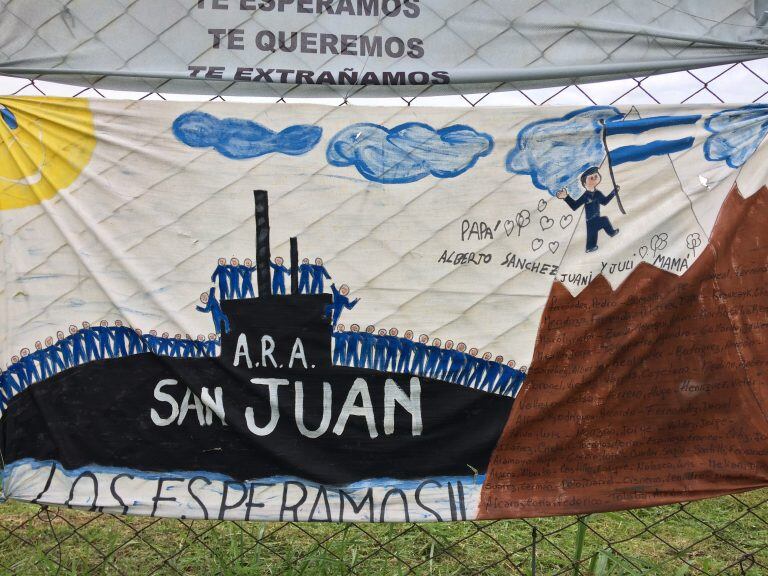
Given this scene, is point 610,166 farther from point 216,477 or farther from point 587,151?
point 216,477

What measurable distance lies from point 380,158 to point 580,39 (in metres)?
0.54

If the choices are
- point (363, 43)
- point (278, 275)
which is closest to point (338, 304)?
point (278, 275)

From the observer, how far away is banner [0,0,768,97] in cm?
158

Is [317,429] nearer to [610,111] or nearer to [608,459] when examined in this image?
[608,459]

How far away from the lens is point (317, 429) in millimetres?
1607

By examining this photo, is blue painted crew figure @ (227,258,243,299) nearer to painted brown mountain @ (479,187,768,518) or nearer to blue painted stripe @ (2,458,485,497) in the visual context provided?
blue painted stripe @ (2,458,485,497)

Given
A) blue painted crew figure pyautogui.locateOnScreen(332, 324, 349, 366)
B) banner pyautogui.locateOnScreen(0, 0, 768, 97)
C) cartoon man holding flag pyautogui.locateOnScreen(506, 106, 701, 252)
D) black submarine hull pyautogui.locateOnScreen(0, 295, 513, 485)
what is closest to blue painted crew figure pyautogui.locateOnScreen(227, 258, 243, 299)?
black submarine hull pyautogui.locateOnScreen(0, 295, 513, 485)

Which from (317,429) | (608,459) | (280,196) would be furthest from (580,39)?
(317,429)

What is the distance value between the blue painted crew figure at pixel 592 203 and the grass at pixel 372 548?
0.70 m

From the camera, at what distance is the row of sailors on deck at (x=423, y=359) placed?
1.59 meters

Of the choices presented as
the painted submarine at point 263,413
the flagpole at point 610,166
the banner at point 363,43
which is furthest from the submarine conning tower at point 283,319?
the flagpole at point 610,166

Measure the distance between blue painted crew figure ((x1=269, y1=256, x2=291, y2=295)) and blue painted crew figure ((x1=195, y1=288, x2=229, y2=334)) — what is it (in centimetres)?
13

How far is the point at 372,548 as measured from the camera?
2123mm

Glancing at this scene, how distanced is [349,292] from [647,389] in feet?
2.33
